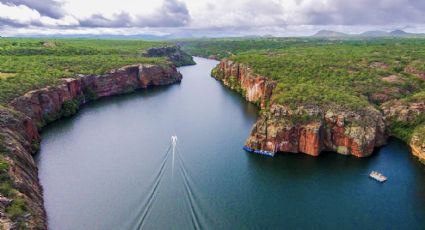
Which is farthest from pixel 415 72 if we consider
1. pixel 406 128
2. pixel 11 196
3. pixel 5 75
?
pixel 5 75

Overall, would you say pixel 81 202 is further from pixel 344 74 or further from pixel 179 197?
pixel 344 74

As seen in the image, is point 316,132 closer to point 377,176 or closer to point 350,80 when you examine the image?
point 377,176

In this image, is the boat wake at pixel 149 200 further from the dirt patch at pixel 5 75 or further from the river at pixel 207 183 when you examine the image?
the dirt patch at pixel 5 75

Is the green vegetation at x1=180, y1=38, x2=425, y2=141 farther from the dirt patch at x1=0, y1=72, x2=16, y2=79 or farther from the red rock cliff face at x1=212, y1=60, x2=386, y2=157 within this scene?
the dirt patch at x1=0, y1=72, x2=16, y2=79

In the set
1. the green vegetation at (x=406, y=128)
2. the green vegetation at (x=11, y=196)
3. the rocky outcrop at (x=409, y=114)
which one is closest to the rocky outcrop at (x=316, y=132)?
the rocky outcrop at (x=409, y=114)

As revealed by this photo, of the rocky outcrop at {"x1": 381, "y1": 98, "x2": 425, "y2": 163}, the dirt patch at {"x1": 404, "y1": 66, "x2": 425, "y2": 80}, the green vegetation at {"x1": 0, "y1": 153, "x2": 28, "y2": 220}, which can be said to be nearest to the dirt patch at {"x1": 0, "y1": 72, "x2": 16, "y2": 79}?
the green vegetation at {"x1": 0, "y1": 153, "x2": 28, "y2": 220}

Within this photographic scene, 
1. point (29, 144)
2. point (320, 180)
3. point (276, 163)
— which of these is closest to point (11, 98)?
point (29, 144)
